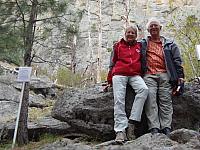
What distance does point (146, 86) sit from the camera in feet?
19.0

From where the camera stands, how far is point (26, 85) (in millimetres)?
8516

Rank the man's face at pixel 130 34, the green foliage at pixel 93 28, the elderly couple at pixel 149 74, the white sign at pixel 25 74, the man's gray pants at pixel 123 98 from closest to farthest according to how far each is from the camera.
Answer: the man's gray pants at pixel 123 98 → the elderly couple at pixel 149 74 → the man's face at pixel 130 34 → the white sign at pixel 25 74 → the green foliage at pixel 93 28

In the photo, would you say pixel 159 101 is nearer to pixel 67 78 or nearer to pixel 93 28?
pixel 67 78

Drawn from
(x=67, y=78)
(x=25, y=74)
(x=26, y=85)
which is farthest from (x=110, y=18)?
(x=25, y=74)

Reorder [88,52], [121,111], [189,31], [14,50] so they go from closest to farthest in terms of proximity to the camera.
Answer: [121,111]
[14,50]
[189,31]
[88,52]

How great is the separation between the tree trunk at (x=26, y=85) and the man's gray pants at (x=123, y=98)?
2.93 meters

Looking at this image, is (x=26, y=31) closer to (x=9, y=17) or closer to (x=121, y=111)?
(x=9, y=17)

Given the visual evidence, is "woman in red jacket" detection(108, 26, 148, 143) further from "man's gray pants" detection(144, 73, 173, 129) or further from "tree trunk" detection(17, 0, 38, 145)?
"tree trunk" detection(17, 0, 38, 145)

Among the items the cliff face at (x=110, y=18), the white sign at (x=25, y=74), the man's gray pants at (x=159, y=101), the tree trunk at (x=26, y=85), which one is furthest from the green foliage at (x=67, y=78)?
the man's gray pants at (x=159, y=101)

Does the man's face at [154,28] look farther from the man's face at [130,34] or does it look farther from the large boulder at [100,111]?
the large boulder at [100,111]

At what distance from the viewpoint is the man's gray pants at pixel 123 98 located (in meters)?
5.62

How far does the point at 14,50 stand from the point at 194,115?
13.3ft

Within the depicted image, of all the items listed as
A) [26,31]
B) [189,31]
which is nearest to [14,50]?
[26,31]

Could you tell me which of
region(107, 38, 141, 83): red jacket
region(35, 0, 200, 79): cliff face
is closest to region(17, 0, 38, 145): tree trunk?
region(107, 38, 141, 83): red jacket
